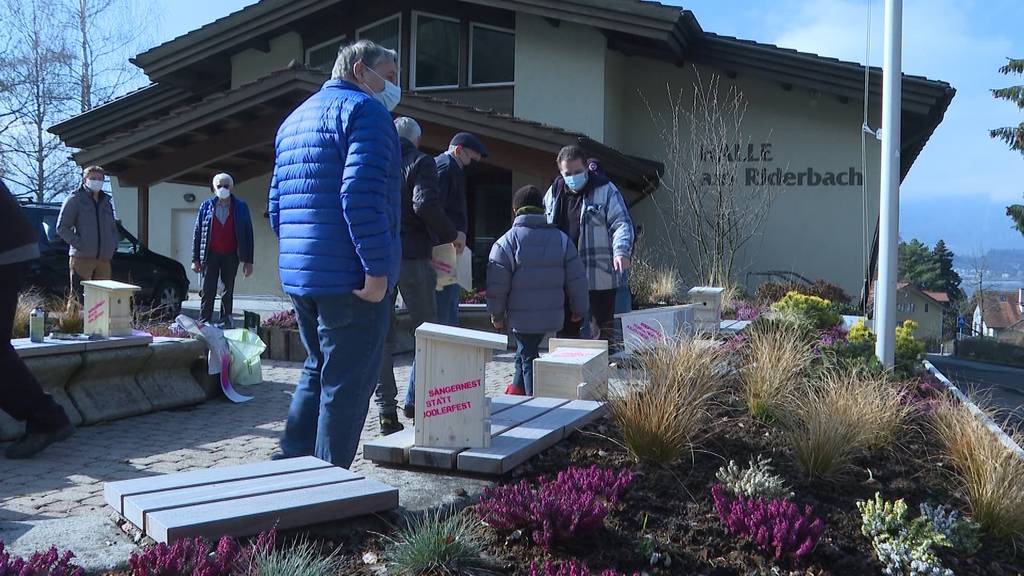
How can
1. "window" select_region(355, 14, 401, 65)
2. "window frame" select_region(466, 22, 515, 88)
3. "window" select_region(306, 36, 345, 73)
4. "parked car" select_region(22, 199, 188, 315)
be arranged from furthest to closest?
"window" select_region(306, 36, 345, 73), "window" select_region(355, 14, 401, 65), "window frame" select_region(466, 22, 515, 88), "parked car" select_region(22, 199, 188, 315)

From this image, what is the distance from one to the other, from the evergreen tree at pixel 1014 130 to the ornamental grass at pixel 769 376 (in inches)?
1159

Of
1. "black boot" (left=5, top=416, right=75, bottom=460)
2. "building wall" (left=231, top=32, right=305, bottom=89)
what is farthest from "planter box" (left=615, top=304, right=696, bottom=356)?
"building wall" (left=231, top=32, right=305, bottom=89)

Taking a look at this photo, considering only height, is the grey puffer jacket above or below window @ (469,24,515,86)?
below

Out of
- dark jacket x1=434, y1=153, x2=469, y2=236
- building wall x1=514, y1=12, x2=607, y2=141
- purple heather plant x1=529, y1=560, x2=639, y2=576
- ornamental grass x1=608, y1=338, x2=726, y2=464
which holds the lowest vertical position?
purple heather plant x1=529, y1=560, x2=639, y2=576

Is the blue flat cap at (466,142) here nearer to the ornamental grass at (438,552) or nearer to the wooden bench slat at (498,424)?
the wooden bench slat at (498,424)

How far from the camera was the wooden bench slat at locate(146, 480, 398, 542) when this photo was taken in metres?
2.58

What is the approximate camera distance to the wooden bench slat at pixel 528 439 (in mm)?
3574

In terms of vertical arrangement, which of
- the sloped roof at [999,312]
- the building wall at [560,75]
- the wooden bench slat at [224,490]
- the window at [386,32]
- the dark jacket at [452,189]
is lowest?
the sloped roof at [999,312]

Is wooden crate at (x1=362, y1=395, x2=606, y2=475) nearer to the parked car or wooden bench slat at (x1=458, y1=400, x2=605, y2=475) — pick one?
A: wooden bench slat at (x1=458, y1=400, x2=605, y2=475)

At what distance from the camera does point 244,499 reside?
9.34 feet

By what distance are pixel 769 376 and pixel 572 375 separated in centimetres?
110

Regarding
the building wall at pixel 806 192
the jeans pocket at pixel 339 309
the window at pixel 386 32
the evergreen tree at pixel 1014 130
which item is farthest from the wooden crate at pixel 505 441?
the evergreen tree at pixel 1014 130

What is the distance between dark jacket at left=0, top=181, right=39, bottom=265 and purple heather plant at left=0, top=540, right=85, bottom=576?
2.70 meters

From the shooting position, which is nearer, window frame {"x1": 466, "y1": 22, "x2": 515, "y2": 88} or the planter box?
the planter box
